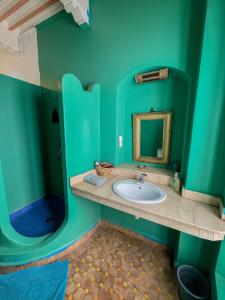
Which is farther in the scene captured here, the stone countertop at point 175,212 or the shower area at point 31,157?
the shower area at point 31,157

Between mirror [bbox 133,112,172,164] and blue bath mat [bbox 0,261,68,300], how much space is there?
142 cm

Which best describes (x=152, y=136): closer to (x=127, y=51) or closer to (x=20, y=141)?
(x=127, y=51)

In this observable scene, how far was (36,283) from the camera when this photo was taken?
45.2 inches

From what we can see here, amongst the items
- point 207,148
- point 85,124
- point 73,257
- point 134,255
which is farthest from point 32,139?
point 207,148

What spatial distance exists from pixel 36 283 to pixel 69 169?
1.02 meters

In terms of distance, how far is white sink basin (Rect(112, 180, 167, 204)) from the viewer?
50.3 inches

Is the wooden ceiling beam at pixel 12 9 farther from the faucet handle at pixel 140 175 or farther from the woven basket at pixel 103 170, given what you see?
the faucet handle at pixel 140 175

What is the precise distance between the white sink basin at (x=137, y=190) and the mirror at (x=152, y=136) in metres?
0.37

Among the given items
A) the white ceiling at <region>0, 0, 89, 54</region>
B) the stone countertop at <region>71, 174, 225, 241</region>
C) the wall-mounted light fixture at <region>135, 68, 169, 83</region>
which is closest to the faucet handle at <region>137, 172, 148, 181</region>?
the stone countertop at <region>71, 174, 225, 241</region>

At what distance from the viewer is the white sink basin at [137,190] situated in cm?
128

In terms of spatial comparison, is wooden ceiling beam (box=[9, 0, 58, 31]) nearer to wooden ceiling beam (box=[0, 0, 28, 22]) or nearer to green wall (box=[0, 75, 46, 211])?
wooden ceiling beam (box=[0, 0, 28, 22])

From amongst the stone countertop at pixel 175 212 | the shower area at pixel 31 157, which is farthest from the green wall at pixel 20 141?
the stone countertop at pixel 175 212

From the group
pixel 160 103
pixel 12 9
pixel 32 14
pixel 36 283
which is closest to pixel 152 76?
pixel 160 103

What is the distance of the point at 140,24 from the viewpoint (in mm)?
1286
